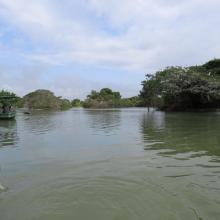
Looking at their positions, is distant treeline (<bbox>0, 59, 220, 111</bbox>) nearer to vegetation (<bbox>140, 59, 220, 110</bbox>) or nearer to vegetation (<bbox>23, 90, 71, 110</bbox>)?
vegetation (<bbox>140, 59, 220, 110</bbox>)

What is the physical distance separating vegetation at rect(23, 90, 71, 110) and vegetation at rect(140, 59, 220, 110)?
31132 mm

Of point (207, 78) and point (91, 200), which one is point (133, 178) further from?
point (207, 78)

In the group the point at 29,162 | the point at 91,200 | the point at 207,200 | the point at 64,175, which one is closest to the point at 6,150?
the point at 29,162

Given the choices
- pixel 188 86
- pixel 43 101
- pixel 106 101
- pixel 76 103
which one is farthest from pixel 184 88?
pixel 76 103

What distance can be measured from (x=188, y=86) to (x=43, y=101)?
41.8 metres

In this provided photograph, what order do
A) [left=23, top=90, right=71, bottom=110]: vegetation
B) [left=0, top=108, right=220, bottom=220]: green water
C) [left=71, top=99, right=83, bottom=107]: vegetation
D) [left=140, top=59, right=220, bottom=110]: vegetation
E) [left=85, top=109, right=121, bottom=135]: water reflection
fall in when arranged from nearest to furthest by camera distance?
[left=0, top=108, right=220, bottom=220]: green water, [left=85, top=109, right=121, bottom=135]: water reflection, [left=140, top=59, right=220, bottom=110]: vegetation, [left=23, top=90, right=71, bottom=110]: vegetation, [left=71, top=99, right=83, bottom=107]: vegetation

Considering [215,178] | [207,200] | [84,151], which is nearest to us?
[207,200]

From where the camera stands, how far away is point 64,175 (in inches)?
337

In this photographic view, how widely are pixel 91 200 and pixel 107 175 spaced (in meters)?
1.99

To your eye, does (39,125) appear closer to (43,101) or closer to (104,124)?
(104,124)

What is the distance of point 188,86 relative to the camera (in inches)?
1719

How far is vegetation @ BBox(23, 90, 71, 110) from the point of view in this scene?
251ft

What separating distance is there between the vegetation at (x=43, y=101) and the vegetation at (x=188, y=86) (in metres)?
31.1

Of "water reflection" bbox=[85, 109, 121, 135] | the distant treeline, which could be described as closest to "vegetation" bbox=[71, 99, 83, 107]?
the distant treeline
